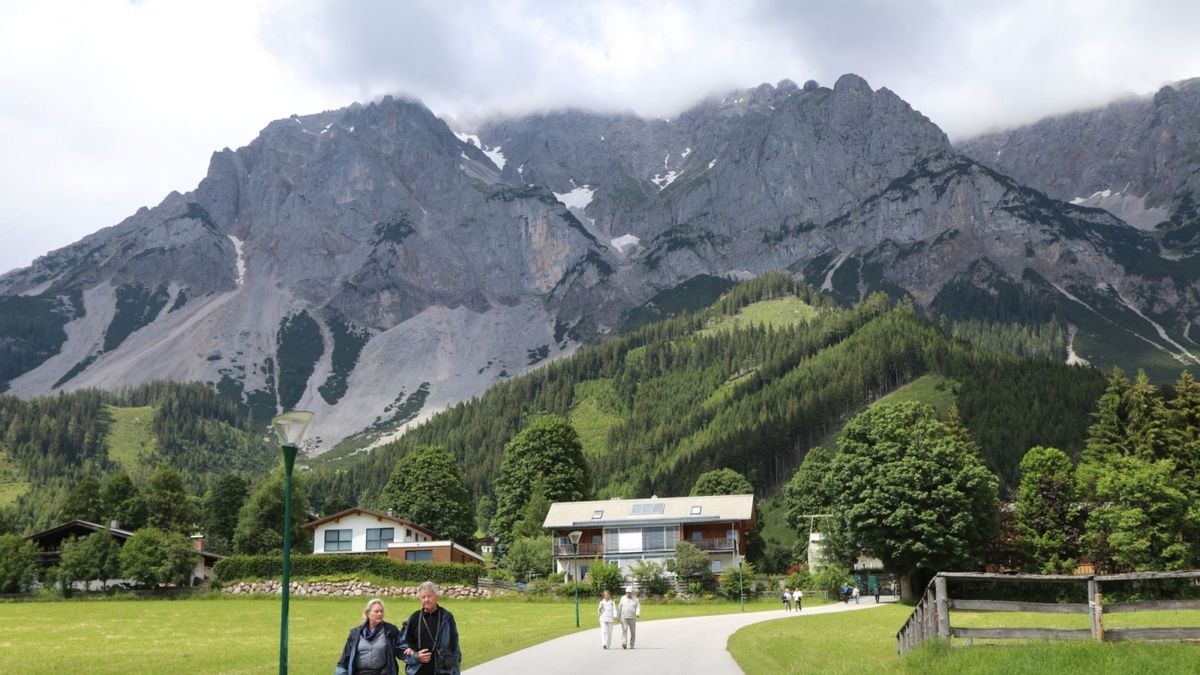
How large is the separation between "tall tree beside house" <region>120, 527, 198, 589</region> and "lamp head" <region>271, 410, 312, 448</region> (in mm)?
71252

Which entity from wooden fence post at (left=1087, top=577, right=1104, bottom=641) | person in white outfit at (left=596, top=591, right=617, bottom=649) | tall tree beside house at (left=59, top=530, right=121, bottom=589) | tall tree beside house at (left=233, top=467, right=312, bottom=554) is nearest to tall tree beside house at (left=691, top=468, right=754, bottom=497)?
tall tree beside house at (left=233, top=467, right=312, bottom=554)

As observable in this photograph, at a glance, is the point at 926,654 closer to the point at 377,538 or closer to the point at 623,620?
the point at 623,620

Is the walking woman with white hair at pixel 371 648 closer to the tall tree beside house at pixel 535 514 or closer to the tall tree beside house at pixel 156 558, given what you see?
the tall tree beside house at pixel 156 558

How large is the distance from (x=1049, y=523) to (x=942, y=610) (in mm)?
58186

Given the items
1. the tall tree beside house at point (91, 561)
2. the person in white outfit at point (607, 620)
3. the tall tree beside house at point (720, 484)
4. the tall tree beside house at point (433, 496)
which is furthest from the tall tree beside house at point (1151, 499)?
the tall tree beside house at point (91, 561)

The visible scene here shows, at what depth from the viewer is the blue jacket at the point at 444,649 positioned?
15539mm

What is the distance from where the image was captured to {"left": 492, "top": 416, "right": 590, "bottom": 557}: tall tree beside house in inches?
4279

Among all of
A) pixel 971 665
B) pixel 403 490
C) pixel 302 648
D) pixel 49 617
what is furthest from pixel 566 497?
pixel 971 665

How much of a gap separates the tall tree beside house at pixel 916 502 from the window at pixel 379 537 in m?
44.7

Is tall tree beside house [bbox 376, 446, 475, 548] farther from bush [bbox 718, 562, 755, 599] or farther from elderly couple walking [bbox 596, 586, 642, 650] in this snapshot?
elderly couple walking [bbox 596, 586, 642, 650]

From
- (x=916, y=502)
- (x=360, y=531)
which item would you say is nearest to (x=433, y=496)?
(x=360, y=531)

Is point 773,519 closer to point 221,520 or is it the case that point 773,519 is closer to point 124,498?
point 221,520

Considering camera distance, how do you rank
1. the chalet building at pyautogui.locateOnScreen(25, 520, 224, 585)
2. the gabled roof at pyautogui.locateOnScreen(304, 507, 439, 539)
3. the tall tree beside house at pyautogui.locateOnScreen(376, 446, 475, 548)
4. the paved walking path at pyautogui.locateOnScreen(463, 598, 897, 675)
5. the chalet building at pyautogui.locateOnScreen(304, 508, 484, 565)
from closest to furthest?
the paved walking path at pyautogui.locateOnScreen(463, 598, 897, 675), the chalet building at pyautogui.locateOnScreen(304, 508, 484, 565), the chalet building at pyautogui.locateOnScreen(25, 520, 224, 585), the gabled roof at pyautogui.locateOnScreen(304, 507, 439, 539), the tall tree beside house at pyautogui.locateOnScreen(376, 446, 475, 548)

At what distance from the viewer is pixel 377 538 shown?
95.2 meters
